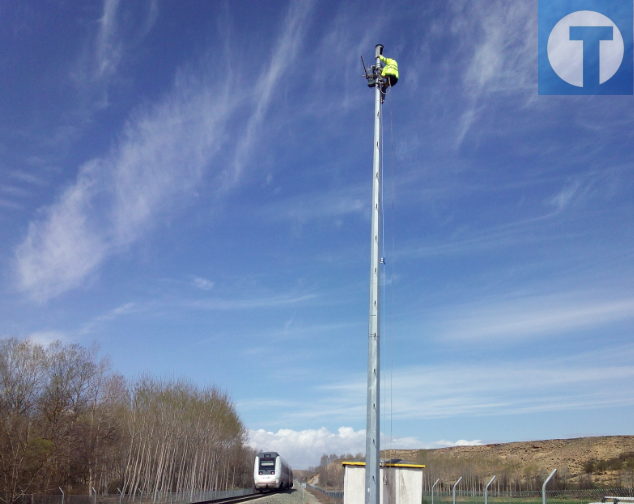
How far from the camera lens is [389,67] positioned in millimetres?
12797

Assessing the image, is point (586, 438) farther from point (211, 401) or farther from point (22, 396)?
point (22, 396)

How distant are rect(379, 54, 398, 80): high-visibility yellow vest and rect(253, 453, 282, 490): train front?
50726 mm

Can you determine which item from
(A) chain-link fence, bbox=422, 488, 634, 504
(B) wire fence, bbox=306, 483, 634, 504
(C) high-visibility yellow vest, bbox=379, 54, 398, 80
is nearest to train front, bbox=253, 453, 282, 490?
(B) wire fence, bbox=306, 483, 634, 504

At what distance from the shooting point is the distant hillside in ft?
185

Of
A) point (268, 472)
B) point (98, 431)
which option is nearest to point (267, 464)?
point (268, 472)

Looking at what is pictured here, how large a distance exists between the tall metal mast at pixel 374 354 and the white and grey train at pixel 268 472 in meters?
48.9

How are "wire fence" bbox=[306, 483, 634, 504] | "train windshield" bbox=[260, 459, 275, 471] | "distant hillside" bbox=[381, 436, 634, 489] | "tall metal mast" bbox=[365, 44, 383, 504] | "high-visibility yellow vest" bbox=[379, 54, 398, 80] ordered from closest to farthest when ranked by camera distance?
"tall metal mast" bbox=[365, 44, 383, 504] → "high-visibility yellow vest" bbox=[379, 54, 398, 80] → "wire fence" bbox=[306, 483, 634, 504] → "train windshield" bbox=[260, 459, 275, 471] → "distant hillside" bbox=[381, 436, 634, 489]

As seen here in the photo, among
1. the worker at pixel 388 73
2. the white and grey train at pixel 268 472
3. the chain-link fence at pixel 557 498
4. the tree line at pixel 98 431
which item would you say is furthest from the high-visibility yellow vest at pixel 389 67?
the white and grey train at pixel 268 472

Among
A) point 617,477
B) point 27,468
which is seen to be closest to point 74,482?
point 27,468

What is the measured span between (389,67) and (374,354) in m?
6.85

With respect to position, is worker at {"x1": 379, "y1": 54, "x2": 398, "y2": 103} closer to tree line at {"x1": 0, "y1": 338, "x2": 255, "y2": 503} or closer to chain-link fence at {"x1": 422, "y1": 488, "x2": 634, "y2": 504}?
chain-link fence at {"x1": 422, "y1": 488, "x2": 634, "y2": 504}

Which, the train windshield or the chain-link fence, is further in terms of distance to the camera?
the train windshield

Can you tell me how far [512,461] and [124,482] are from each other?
208 feet

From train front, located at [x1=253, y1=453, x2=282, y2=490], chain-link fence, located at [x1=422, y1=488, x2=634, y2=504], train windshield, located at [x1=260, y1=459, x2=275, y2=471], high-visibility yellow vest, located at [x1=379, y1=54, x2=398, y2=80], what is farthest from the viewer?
train windshield, located at [x1=260, y1=459, x2=275, y2=471]
